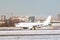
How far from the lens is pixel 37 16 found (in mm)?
1769

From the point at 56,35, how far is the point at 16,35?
1.73 feet

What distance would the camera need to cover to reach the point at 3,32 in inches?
67.4

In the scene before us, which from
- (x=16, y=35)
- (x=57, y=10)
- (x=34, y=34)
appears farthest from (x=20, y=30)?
(x=57, y=10)

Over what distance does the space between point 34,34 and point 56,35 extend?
29cm

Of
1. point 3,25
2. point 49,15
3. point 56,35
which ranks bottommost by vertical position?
point 56,35

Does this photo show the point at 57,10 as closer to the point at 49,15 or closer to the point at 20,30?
the point at 49,15

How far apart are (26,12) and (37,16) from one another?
0.16 meters

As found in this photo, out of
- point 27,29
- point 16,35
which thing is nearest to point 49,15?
point 27,29

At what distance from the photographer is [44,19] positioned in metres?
1.78

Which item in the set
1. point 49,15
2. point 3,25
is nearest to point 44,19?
point 49,15

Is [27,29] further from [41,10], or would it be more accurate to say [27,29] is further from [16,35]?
[41,10]

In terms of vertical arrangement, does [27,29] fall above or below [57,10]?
below

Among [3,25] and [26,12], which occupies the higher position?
[26,12]

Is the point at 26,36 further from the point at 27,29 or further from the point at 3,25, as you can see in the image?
the point at 3,25
